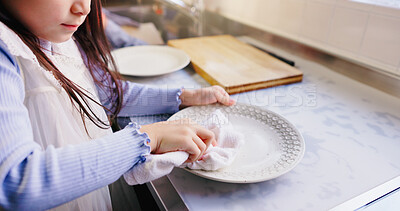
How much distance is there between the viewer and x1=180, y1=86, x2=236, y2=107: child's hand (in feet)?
2.33

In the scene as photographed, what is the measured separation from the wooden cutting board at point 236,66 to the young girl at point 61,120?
144 millimetres

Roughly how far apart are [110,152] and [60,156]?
2.8 inches

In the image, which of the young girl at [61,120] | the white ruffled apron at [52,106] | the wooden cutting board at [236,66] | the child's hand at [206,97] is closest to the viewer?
the young girl at [61,120]

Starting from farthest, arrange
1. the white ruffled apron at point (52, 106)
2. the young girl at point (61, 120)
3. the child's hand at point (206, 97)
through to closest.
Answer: the child's hand at point (206, 97) → the white ruffled apron at point (52, 106) → the young girl at point (61, 120)

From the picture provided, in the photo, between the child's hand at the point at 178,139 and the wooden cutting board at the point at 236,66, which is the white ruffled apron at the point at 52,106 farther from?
the wooden cutting board at the point at 236,66

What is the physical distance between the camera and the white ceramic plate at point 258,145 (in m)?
0.49

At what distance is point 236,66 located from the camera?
0.93m

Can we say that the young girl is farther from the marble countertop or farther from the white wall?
the white wall

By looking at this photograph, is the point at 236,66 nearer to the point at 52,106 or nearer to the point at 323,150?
the point at 323,150

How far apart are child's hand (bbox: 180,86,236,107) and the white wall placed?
469mm

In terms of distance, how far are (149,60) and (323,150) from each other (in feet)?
2.24

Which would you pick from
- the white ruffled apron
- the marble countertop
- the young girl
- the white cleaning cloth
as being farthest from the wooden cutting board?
the white ruffled apron

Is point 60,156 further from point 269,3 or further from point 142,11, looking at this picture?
point 142,11

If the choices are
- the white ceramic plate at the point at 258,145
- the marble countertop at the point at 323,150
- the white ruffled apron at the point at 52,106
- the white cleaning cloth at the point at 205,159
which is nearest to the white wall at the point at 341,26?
the marble countertop at the point at 323,150
